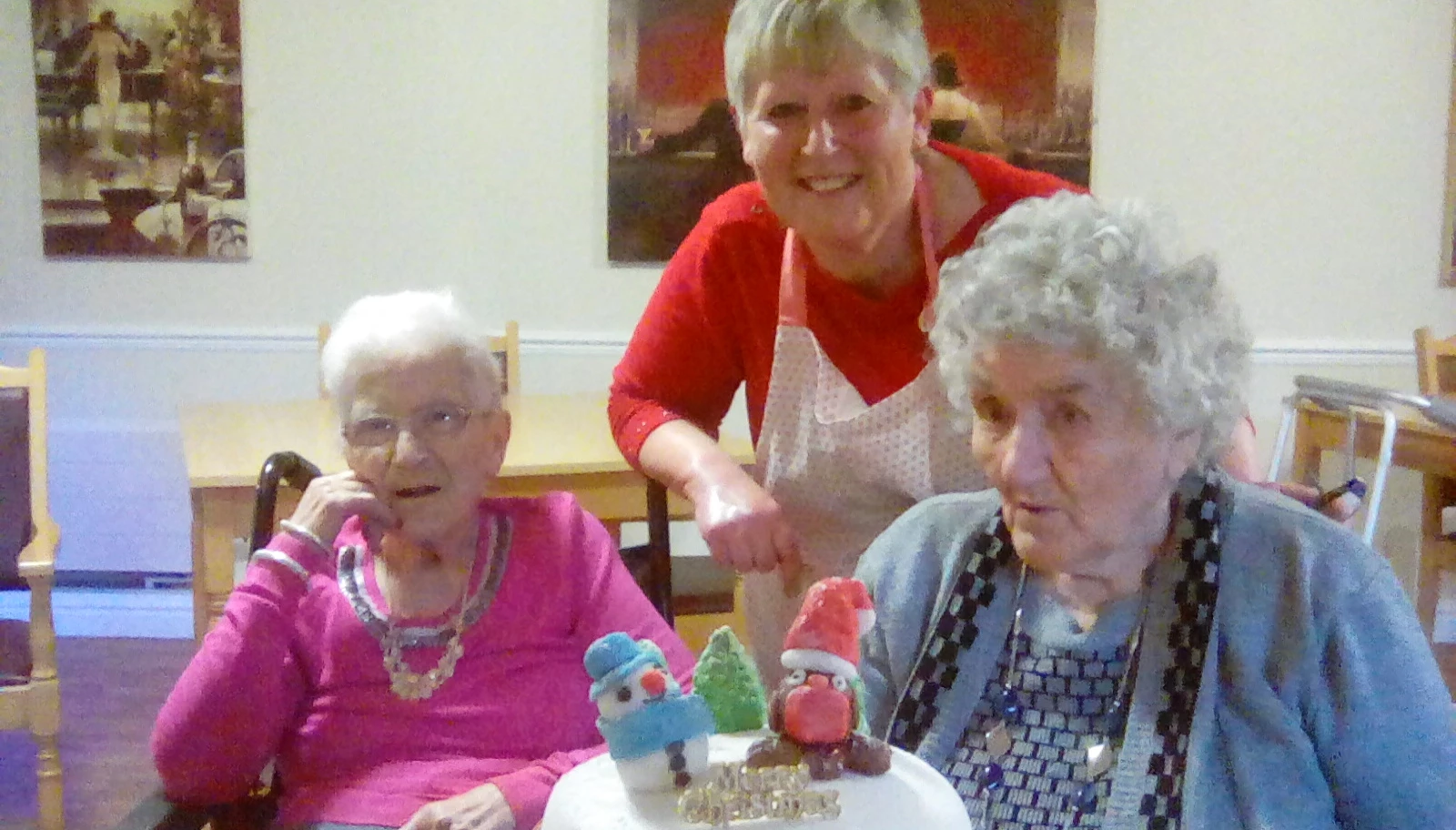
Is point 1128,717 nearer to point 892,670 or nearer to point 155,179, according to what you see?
point 892,670

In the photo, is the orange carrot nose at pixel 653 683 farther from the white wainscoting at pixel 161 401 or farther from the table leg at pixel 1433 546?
the table leg at pixel 1433 546

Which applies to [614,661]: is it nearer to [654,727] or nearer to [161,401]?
[654,727]

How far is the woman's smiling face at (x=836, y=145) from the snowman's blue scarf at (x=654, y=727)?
→ 29.5 inches

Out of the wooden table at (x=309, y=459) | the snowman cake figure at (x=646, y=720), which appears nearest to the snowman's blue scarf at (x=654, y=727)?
the snowman cake figure at (x=646, y=720)

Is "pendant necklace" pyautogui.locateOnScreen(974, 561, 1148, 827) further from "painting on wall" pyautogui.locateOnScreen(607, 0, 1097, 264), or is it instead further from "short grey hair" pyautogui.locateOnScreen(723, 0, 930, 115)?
"painting on wall" pyautogui.locateOnScreen(607, 0, 1097, 264)

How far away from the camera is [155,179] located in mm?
3574

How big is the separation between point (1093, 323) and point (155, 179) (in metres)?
3.34

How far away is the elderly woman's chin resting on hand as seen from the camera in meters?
1.01

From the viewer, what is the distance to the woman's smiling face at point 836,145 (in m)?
1.30

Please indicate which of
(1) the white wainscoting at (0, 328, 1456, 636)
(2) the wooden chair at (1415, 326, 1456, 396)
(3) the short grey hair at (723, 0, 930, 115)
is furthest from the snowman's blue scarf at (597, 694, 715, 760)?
(2) the wooden chair at (1415, 326, 1456, 396)

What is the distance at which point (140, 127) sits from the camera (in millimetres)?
3559

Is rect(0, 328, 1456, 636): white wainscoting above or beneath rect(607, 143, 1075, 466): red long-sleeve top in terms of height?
beneath

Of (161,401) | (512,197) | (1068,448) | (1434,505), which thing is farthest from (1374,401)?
(161,401)

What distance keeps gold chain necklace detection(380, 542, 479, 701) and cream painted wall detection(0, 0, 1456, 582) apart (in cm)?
236
